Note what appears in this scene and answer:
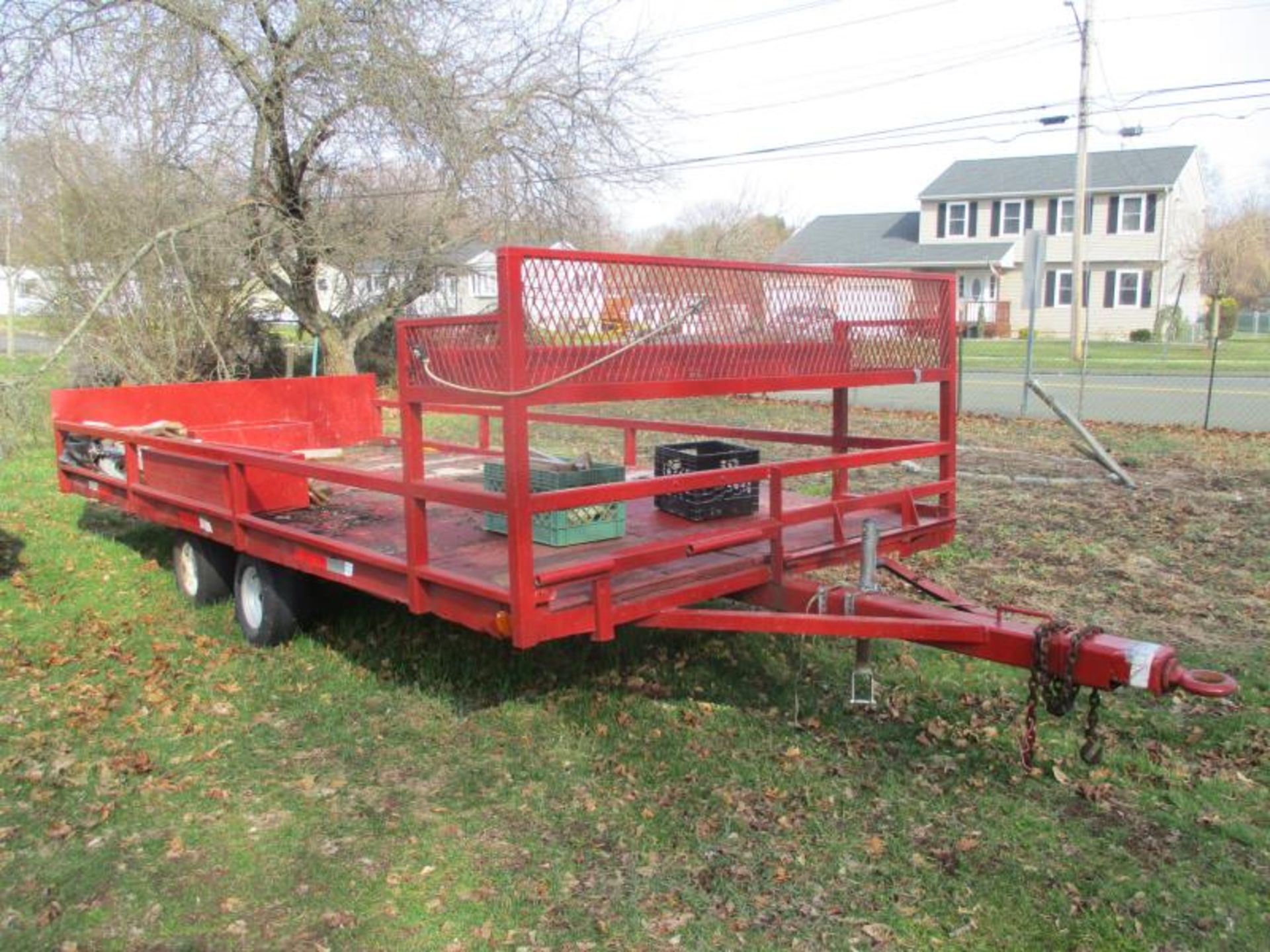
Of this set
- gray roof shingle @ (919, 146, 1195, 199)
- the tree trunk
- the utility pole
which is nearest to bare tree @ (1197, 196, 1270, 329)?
gray roof shingle @ (919, 146, 1195, 199)

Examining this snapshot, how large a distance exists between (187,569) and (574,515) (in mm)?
3185

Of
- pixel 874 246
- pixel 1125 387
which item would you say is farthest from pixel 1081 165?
pixel 874 246

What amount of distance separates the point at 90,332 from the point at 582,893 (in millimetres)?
14741

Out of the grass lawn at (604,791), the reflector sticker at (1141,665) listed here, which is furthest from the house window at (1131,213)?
the reflector sticker at (1141,665)

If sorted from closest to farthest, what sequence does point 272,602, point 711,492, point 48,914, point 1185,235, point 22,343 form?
point 48,914
point 711,492
point 272,602
point 22,343
point 1185,235

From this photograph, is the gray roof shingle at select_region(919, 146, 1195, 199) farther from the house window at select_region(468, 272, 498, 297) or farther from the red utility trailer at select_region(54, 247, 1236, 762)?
the red utility trailer at select_region(54, 247, 1236, 762)

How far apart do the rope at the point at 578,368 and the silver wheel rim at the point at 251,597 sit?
219cm

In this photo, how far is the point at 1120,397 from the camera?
1852 centimetres

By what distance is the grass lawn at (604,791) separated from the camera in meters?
3.19

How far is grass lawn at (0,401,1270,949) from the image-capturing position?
3193mm

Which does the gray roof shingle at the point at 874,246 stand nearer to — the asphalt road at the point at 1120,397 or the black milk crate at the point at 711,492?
the asphalt road at the point at 1120,397

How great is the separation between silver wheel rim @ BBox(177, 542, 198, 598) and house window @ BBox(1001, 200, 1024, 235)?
131 feet

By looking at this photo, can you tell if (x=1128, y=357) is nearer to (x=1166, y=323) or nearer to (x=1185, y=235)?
(x=1166, y=323)

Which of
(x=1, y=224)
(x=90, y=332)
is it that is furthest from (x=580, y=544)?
(x=1, y=224)
